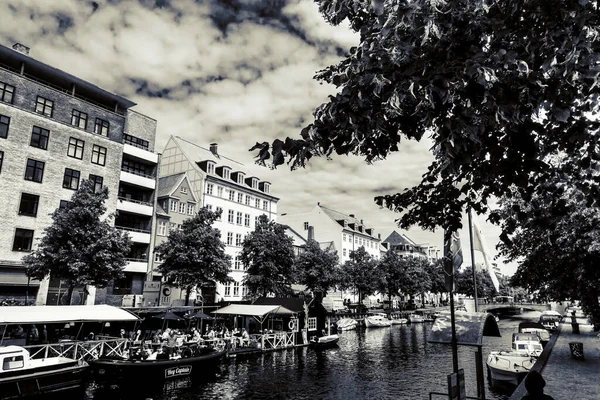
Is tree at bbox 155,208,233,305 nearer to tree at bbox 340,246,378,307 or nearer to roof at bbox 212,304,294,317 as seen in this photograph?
roof at bbox 212,304,294,317

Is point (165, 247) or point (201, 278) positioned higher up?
point (165, 247)

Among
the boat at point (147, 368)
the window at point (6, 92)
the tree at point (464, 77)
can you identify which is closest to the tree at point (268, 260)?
the boat at point (147, 368)

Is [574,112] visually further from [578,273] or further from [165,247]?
[165,247]

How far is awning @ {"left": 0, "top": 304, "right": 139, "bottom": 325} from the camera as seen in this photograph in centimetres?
2023

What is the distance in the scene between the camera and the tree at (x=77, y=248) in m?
28.1

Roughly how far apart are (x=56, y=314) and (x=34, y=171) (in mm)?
19455

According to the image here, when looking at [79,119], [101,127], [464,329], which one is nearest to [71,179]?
[79,119]

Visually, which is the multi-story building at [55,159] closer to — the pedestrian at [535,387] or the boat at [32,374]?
the boat at [32,374]

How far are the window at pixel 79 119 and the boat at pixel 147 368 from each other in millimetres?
26008

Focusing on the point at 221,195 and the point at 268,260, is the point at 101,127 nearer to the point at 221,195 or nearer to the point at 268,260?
the point at 221,195

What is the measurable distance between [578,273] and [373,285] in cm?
5341

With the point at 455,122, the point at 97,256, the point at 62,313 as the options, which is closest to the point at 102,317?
the point at 62,313

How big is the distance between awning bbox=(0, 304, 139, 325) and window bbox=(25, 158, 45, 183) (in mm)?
17756

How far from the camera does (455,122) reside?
4840 mm
